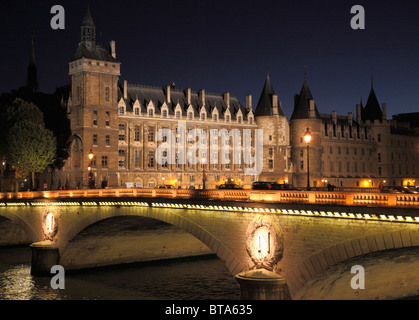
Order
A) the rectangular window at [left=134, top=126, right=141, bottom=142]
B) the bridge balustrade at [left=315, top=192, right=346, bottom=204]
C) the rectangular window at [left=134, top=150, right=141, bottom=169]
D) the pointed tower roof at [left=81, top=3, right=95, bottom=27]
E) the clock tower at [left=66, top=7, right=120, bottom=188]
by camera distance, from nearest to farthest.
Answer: the bridge balustrade at [left=315, top=192, right=346, bottom=204] → the clock tower at [left=66, top=7, right=120, bottom=188] → the pointed tower roof at [left=81, top=3, right=95, bottom=27] → the rectangular window at [left=134, top=150, right=141, bottom=169] → the rectangular window at [left=134, top=126, right=141, bottom=142]

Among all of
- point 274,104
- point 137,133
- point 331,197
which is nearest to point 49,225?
point 331,197

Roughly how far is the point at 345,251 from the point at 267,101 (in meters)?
93.9

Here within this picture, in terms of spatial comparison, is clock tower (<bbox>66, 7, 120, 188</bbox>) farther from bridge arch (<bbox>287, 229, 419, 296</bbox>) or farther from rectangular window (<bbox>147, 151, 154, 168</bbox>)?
bridge arch (<bbox>287, 229, 419, 296</bbox>)

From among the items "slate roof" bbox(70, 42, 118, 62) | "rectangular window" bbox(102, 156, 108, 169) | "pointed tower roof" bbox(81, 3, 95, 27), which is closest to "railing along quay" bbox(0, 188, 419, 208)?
"rectangular window" bbox(102, 156, 108, 169)

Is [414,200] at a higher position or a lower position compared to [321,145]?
lower

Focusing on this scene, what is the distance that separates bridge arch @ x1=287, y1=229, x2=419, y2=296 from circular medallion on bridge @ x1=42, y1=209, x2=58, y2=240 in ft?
104

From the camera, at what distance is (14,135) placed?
79.5 m

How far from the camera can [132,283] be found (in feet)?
168

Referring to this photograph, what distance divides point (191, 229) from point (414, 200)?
55.3 feet

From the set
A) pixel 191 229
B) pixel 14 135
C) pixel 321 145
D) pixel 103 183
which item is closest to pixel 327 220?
pixel 191 229

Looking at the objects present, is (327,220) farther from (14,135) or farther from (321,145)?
(321,145)

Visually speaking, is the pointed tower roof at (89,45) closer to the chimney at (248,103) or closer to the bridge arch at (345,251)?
the chimney at (248,103)

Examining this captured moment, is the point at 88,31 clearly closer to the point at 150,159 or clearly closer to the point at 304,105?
the point at 150,159

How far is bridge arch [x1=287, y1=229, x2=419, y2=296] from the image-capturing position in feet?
82.2
